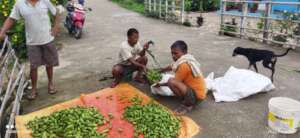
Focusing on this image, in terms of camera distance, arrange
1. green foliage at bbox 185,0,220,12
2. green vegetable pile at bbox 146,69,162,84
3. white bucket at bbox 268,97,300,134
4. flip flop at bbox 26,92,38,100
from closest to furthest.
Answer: white bucket at bbox 268,97,300,134 → flip flop at bbox 26,92,38,100 → green vegetable pile at bbox 146,69,162,84 → green foliage at bbox 185,0,220,12

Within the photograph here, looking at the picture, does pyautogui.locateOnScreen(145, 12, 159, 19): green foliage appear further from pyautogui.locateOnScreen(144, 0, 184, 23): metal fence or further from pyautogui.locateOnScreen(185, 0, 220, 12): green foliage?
pyautogui.locateOnScreen(185, 0, 220, 12): green foliage

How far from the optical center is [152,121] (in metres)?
3.06

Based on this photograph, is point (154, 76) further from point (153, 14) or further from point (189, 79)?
point (153, 14)

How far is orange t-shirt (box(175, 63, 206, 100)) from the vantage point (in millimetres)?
3201

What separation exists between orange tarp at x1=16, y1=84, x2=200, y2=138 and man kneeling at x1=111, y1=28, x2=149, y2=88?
0.68 feet

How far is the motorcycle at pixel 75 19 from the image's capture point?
7539 mm

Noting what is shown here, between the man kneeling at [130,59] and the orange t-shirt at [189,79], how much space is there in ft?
2.83

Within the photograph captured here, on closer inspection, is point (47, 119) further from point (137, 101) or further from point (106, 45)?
point (106, 45)

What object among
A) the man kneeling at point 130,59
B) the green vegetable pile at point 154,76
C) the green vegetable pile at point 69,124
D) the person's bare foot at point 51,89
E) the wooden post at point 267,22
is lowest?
the green vegetable pile at point 69,124

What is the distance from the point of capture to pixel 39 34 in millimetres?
3605

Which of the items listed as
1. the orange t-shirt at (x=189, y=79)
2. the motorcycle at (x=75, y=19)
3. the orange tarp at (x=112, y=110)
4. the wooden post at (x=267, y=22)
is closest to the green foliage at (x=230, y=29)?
the wooden post at (x=267, y=22)

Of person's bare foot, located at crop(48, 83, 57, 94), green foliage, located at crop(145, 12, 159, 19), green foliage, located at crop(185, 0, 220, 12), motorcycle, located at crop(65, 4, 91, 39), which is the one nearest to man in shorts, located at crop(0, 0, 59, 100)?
person's bare foot, located at crop(48, 83, 57, 94)

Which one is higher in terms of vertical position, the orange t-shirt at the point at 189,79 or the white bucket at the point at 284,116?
the orange t-shirt at the point at 189,79

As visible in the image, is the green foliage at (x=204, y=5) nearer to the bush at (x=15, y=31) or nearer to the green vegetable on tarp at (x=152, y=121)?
the bush at (x=15, y=31)
